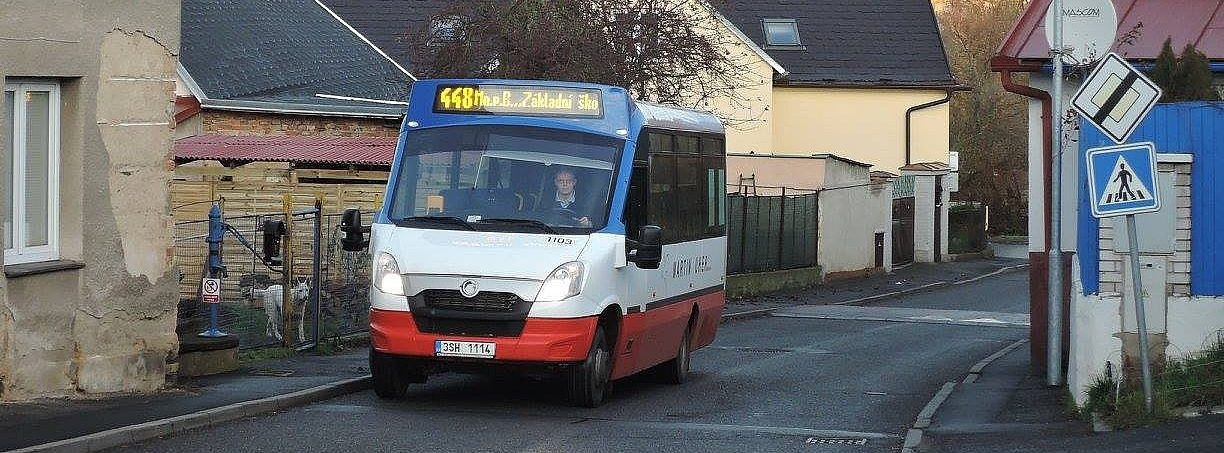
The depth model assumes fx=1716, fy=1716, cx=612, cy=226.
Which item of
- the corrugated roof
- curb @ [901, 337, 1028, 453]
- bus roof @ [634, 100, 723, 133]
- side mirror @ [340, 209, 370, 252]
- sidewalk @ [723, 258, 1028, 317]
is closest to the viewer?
curb @ [901, 337, 1028, 453]

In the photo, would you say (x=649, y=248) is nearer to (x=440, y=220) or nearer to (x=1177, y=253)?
(x=440, y=220)

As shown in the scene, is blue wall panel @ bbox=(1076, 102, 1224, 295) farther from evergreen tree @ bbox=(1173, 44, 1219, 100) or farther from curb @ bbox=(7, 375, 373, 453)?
curb @ bbox=(7, 375, 373, 453)


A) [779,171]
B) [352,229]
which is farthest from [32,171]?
[779,171]

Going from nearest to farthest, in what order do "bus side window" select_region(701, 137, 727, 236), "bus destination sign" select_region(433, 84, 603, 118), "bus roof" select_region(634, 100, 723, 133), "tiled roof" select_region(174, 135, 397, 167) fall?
"bus destination sign" select_region(433, 84, 603, 118), "bus roof" select_region(634, 100, 723, 133), "bus side window" select_region(701, 137, 727, 236), "tiled roof" select_region(174, 135, 397, 167)

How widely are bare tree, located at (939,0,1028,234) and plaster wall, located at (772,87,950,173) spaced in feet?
23.1

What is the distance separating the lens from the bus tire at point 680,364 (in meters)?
16.0

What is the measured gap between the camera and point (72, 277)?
1255 centimetres

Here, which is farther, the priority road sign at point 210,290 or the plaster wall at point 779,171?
the plaster wall at point 779,171

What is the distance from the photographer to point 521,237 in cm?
1307

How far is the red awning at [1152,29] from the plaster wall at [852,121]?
29989 mm

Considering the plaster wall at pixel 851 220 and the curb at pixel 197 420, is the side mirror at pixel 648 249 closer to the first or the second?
the curb at pixel 197 420

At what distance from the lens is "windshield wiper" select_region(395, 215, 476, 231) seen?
43.3 feet

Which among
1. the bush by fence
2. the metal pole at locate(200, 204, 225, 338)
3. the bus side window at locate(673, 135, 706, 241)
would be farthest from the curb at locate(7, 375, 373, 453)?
the bush by fence

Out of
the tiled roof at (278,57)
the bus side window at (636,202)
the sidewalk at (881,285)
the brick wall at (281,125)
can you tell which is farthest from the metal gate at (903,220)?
the bus side window at (636,202)
